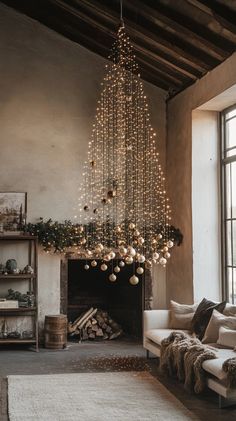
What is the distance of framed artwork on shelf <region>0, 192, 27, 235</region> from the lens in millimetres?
10047

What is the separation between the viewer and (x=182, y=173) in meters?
9.94

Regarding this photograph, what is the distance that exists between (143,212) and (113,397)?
14.7 ft

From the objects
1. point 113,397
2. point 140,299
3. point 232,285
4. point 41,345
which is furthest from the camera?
point 140,299

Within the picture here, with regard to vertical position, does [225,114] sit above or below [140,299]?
above

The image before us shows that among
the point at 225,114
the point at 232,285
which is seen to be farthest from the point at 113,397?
the point at 225,114

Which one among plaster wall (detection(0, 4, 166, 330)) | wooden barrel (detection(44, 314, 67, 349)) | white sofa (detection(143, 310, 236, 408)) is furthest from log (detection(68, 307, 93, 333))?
white sofa (detection(143, 310, 236, 408))

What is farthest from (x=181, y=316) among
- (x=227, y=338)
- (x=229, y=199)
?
(x=229, y=199)

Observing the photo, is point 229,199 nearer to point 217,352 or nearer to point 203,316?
point 203,316

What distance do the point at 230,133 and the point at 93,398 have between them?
482cm

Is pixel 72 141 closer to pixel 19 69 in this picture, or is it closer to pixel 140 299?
pixel 19 69

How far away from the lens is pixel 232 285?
9.16 meters

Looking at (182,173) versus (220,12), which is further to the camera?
(182,173)

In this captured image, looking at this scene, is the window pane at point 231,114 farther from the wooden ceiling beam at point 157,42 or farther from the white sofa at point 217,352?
the white sofa at point 217,352

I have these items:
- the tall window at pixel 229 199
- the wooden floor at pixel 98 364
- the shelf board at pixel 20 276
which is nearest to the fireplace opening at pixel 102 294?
the wooden floor at pixel 98 364
